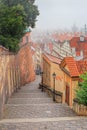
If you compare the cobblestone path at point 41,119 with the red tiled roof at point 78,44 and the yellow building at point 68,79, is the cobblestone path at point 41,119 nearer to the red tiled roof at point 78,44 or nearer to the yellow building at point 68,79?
the yellow building at point 68,79

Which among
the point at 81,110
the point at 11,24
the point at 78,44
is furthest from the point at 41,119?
the point at 78,44

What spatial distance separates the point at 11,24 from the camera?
2352 centimetres

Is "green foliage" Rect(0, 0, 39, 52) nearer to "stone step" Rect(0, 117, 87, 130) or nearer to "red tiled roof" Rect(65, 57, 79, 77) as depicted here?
"red tiled roof" Rect(65, 57, 79, 77)

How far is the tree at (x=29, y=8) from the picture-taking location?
2611 centimetres

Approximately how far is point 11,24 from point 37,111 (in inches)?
395

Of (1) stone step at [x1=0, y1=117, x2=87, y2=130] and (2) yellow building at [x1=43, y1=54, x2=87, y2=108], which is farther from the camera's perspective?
(2) yellow building at [x1=43, y1=54, x2=87, y2=108]

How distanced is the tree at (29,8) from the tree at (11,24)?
6.32 ft

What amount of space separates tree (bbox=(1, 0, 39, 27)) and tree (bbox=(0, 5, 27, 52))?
193cm

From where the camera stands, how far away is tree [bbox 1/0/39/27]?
2611 cm

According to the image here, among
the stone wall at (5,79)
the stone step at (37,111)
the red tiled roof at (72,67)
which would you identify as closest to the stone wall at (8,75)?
the stone wall at (5,79)

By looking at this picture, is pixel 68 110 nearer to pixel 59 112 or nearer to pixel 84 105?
pixel 59 112

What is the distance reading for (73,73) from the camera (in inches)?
675

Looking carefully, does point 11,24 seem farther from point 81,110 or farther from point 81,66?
point 81,110

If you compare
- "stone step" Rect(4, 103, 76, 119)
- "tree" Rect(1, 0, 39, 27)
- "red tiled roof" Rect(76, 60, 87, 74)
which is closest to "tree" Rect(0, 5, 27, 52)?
"tree" Rect(1, 0, 39, 27)
